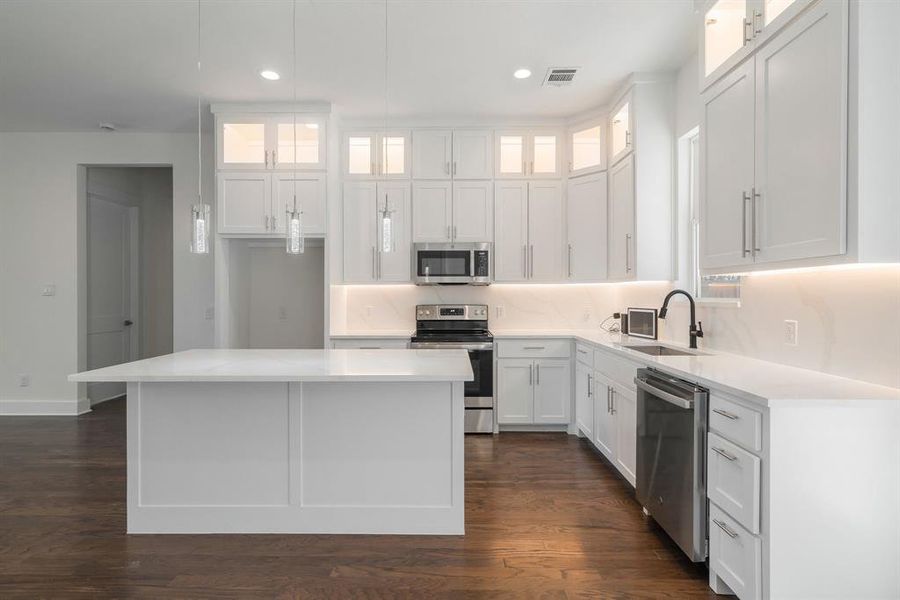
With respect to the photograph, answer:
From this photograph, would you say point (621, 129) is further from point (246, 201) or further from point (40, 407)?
point (40, 407)

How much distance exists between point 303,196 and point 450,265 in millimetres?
1452

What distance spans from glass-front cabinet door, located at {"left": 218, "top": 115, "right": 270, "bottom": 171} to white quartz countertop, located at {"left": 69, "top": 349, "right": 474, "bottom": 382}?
2.00m

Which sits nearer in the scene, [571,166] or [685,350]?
[685,350]

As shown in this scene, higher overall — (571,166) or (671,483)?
(571,166)

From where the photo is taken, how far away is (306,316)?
502 centimetres

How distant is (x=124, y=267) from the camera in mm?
5914

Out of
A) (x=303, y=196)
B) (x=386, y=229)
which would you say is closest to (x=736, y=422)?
(x=386, y=229)

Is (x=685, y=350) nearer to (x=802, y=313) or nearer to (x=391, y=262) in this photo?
(x=802, y=313)

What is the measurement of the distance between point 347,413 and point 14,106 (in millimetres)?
4428

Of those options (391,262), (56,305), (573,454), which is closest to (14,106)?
(56,305)

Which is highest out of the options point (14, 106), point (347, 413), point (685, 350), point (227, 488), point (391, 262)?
point (14, 106)

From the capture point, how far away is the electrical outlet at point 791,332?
7.88 feet

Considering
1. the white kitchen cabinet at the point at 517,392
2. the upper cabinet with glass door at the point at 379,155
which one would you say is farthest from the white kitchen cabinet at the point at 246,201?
the white kitchen cabinet at the point at 517,392

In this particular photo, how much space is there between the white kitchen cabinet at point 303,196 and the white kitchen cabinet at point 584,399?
8.37ft
